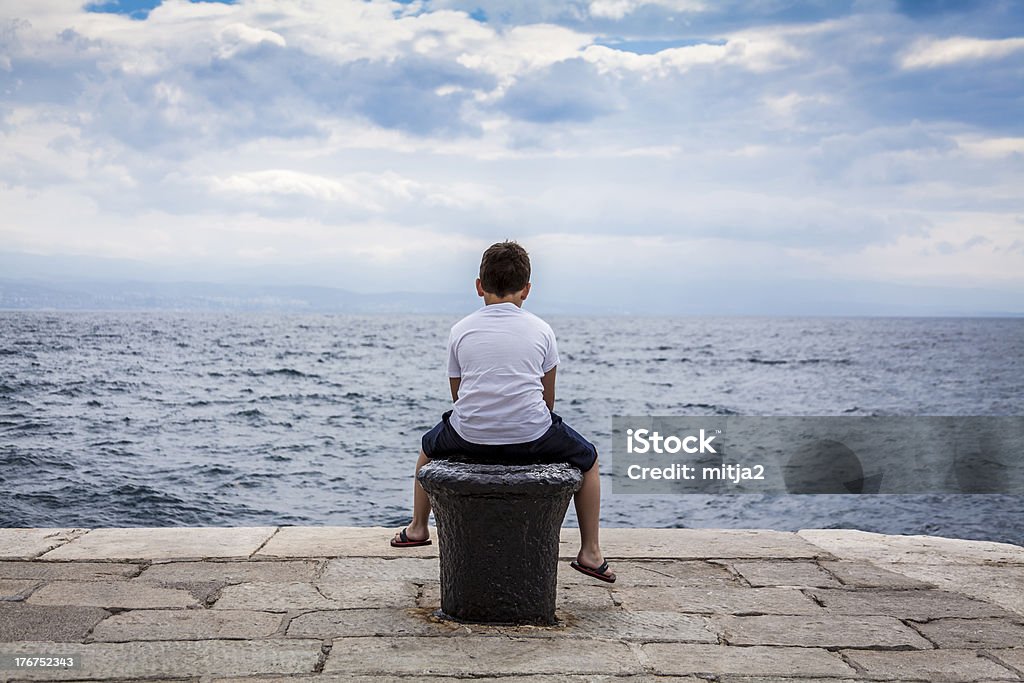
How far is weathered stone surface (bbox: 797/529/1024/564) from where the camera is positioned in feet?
18.4

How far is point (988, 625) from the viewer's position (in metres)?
4.34

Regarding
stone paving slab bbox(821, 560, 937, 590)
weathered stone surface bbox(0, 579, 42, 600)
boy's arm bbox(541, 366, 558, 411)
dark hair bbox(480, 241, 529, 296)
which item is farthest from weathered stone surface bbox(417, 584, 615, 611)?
weathered stone surface bbox(0, 579, 42, 600)

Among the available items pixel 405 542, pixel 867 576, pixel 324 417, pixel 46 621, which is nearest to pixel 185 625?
pixel 46 621

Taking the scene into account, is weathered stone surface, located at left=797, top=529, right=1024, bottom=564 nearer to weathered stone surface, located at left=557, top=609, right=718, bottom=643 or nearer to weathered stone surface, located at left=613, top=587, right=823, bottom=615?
weathered stone surface, located at left=613, top=587, right=823, bottom=615

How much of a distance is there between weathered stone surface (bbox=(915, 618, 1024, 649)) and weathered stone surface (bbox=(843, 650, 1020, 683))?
142mm

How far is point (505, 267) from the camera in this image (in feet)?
13.7

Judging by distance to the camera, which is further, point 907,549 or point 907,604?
point 907,549

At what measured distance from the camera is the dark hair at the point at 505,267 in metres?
4.17

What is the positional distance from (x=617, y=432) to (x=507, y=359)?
2038 cm
